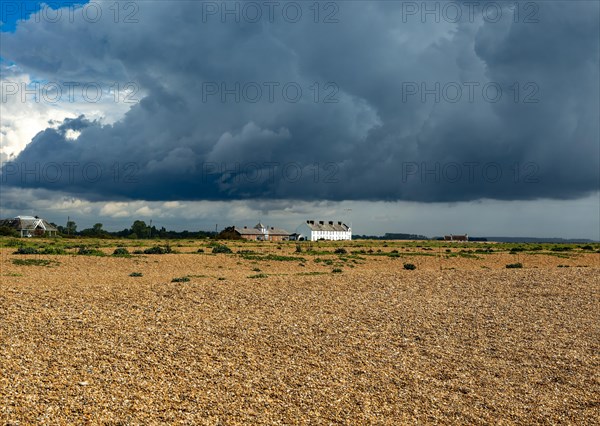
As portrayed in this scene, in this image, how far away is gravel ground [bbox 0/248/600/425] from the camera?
35.0 feet

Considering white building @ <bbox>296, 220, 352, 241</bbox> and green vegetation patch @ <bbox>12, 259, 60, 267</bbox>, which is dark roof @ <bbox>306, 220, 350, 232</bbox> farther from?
green vegetation patch @ <bbox>12, 259, 60, 267</bbox>

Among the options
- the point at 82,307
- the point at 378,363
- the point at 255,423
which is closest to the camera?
the point at 255,423

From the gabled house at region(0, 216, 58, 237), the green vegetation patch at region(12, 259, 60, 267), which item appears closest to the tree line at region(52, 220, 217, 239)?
the gabled house at region(0, 216, 58, 237)

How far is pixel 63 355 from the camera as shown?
504 inches

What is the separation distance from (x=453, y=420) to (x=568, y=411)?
2838 millimetres

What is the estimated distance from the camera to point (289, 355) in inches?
558

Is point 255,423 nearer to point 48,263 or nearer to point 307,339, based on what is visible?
point 307,339

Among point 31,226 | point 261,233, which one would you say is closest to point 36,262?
point 31,226

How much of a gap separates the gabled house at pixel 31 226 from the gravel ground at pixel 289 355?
112m

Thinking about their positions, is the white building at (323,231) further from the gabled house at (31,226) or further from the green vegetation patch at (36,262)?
the green vegetation patch at (36,262)

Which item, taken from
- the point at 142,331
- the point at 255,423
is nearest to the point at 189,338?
the point at 142,331

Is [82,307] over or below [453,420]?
over

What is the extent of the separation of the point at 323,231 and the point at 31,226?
91731mm

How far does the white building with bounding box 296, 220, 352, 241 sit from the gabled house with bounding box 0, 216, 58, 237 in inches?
3102
